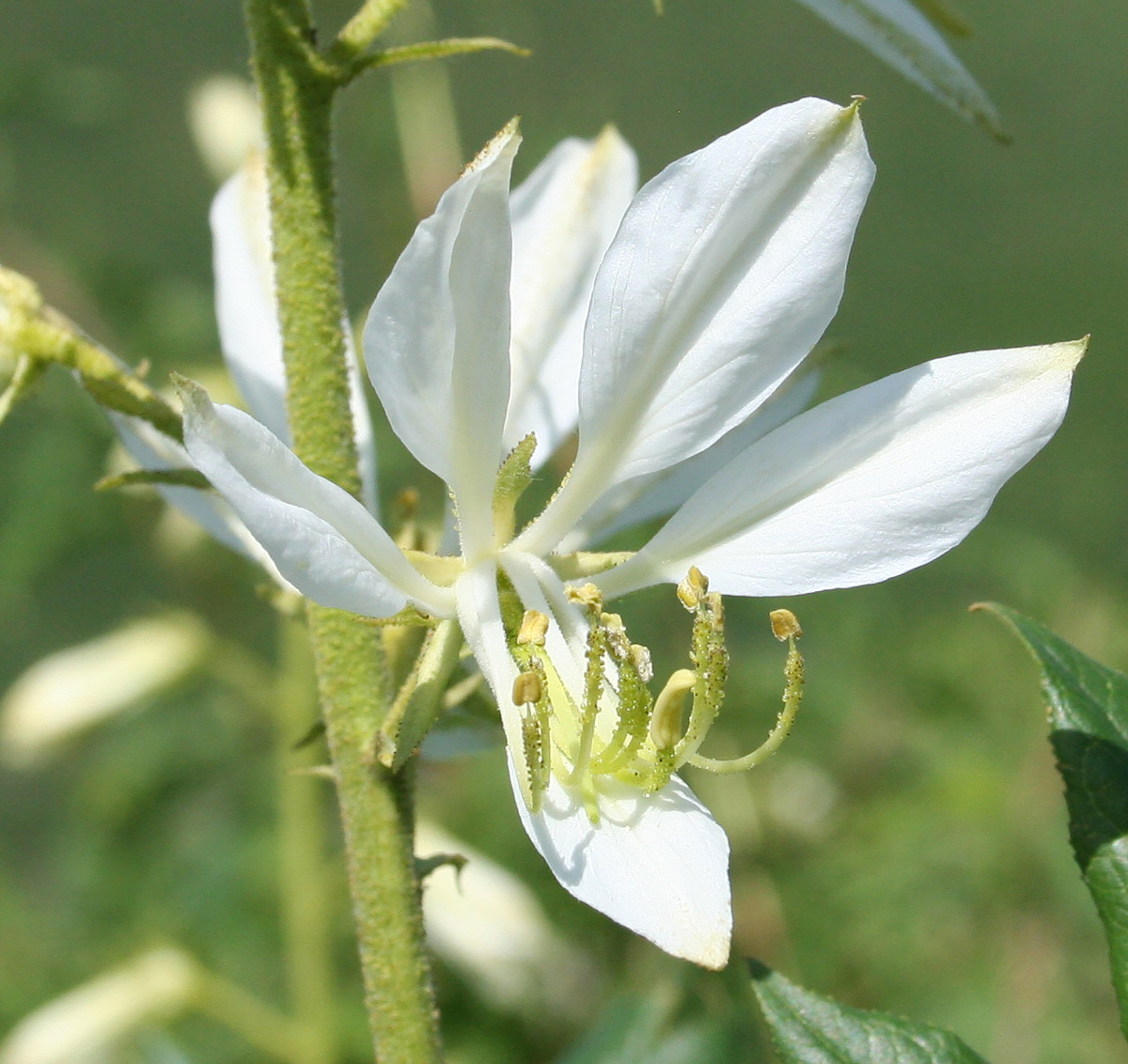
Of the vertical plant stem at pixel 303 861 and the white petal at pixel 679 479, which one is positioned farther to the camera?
the vertical plant stem at pixel 303 861

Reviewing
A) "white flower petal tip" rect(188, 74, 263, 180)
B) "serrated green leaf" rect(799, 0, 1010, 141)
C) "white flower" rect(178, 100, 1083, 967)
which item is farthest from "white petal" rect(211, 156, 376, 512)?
"white flower petal tip" rect(188, 74, 263, 180)

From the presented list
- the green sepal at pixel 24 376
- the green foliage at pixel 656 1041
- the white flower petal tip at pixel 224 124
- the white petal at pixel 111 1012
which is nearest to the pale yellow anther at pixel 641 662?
the green sepal at pixel 24 376

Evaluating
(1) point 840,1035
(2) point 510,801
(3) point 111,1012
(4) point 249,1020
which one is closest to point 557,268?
(1) point 840,1035

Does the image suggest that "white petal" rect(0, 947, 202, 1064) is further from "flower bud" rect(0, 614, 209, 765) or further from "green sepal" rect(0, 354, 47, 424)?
"green sepal" rect(0, 354, 47, 424)

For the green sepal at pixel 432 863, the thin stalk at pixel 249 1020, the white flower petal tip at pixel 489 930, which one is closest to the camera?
the green sepal at pixel 432 863

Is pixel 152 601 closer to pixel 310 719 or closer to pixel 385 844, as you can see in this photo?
pixel 310 719

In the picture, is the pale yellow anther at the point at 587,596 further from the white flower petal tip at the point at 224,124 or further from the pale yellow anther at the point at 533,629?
the white flower petal tip at the point at 224,124
